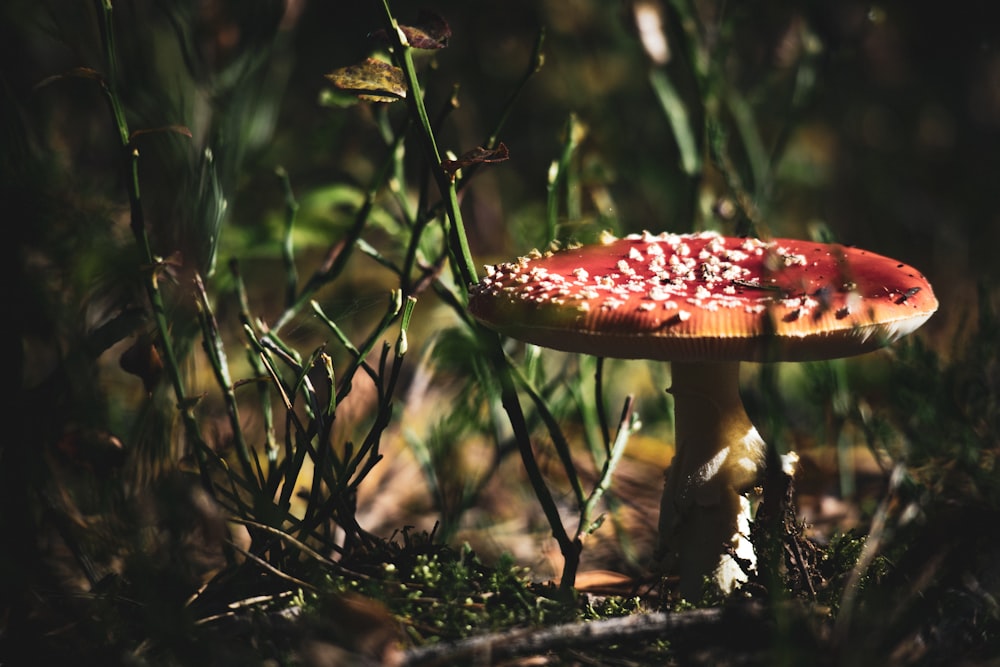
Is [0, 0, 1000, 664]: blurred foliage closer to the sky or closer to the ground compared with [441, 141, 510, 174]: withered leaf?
closer to the ground

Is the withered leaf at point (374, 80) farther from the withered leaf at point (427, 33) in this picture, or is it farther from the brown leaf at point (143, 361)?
the brown leaf at point (143, 361)

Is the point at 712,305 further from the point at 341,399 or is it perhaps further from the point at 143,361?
the point at 143,361

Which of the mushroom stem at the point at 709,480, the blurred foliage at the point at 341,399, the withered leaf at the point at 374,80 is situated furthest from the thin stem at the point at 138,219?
the mushroom stem at the point at 709,480

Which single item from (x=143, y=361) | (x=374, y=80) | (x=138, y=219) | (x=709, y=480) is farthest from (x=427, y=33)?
(x=709, y=480)

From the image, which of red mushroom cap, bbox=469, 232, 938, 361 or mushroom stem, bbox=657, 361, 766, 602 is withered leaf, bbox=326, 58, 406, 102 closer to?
red mushroom cap, bbox=469, 232, 938, 361

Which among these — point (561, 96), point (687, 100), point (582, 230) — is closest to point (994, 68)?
point (687, 100)

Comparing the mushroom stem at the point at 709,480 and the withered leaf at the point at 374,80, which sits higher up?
the withered leaf at the point at 374,80

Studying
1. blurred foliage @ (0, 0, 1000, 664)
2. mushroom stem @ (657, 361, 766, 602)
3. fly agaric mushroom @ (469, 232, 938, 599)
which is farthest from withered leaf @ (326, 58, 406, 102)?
mushroom stem @ (657, 361, 766, 602)
